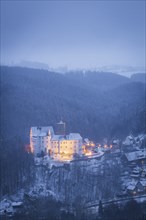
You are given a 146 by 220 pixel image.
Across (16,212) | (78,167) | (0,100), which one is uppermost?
(0,100)

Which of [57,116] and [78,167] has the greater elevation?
[57,116]

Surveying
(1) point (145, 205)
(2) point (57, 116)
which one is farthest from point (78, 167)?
(2) point (57, 116)

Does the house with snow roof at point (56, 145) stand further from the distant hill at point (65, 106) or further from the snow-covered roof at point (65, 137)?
the distant hill at point (65, 106)

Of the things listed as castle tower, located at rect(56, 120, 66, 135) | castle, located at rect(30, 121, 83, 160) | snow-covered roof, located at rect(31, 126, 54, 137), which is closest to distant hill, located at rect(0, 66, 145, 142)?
snow-covered roof, located at rect(31, 126, 54, 137)

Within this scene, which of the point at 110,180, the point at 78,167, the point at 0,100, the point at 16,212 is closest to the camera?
the point at 16,212

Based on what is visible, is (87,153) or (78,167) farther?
(87,153)

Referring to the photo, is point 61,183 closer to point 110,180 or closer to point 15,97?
point 110,180
